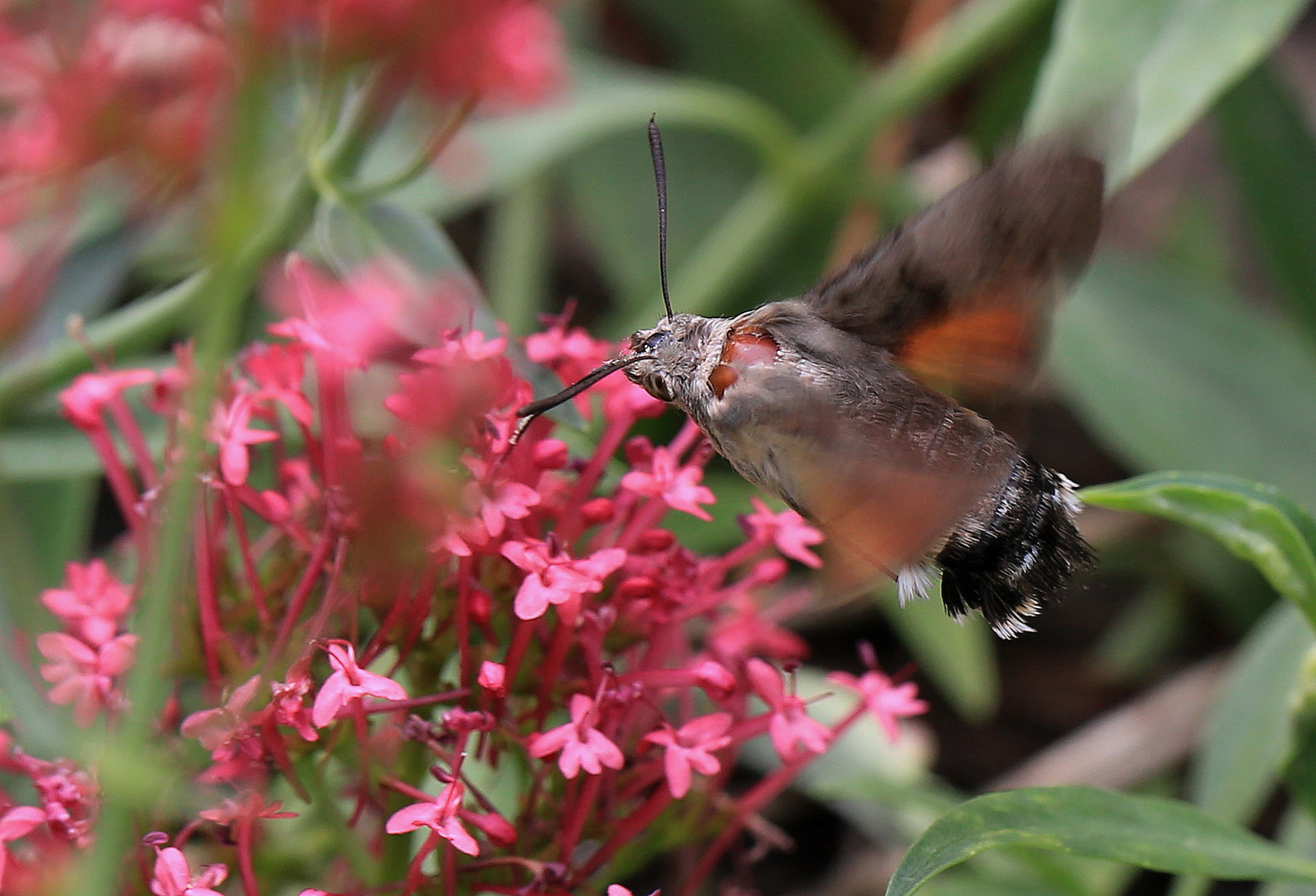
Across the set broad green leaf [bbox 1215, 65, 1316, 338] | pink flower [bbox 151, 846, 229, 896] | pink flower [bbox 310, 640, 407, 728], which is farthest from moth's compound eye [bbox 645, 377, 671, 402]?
broad green leaf [bbox 1215, 65, 1316, 338]

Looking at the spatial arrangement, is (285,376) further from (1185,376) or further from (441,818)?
(1185,376)

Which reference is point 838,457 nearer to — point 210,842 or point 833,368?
point 833,368

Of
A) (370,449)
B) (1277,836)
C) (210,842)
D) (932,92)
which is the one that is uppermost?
(932,92)

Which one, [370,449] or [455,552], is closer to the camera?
[455,552]

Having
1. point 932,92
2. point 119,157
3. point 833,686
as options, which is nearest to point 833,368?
point 119,157

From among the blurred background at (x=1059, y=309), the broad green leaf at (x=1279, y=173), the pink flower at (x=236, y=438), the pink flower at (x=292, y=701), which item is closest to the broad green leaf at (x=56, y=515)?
Answer: the blurred background at (x=1059, y=309)

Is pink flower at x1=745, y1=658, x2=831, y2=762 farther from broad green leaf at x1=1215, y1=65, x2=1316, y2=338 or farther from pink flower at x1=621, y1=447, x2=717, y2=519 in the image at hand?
broad green leaf at x1=1215, y1=65, x2=1316, y2=338
